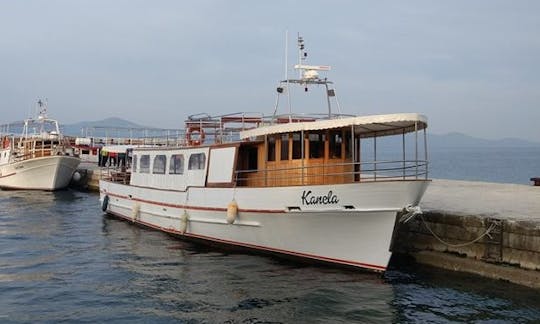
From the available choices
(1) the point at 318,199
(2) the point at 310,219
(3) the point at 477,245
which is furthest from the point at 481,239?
(2) the point at 310,219

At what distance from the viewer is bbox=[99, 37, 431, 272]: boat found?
12.2 metres

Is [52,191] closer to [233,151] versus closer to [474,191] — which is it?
[233,151]

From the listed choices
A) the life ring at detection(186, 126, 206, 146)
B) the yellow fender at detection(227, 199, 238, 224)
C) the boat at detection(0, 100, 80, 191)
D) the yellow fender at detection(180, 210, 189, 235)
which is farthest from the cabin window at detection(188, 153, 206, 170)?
the boat at detection(0, 100, 80, 191)

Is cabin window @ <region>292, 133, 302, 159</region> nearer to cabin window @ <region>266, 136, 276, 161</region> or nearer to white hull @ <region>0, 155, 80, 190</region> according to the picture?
cabin window @ <region>266, 136, 276, 161</region>

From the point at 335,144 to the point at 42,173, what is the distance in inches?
1039

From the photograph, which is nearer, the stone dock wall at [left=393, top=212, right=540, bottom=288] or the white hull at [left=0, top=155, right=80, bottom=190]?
the stone dock wall at [left=393, top=212, right=540, bottom=288]

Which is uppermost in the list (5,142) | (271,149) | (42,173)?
(5,142)

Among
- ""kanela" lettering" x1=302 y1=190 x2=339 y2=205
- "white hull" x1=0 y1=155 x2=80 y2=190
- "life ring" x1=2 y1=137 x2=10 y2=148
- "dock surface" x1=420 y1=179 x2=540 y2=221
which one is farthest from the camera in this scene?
"life ring" x1=2 y1=137 x2=10 y2=148

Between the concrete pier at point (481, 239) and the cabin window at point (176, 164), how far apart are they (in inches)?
Result: 294

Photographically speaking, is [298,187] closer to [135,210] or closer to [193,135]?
[193,135]

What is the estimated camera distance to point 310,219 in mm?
13008

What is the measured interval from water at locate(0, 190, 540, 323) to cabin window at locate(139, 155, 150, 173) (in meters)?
4.03

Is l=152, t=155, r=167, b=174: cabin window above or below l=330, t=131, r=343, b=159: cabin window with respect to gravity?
below

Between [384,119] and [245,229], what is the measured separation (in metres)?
5.04
